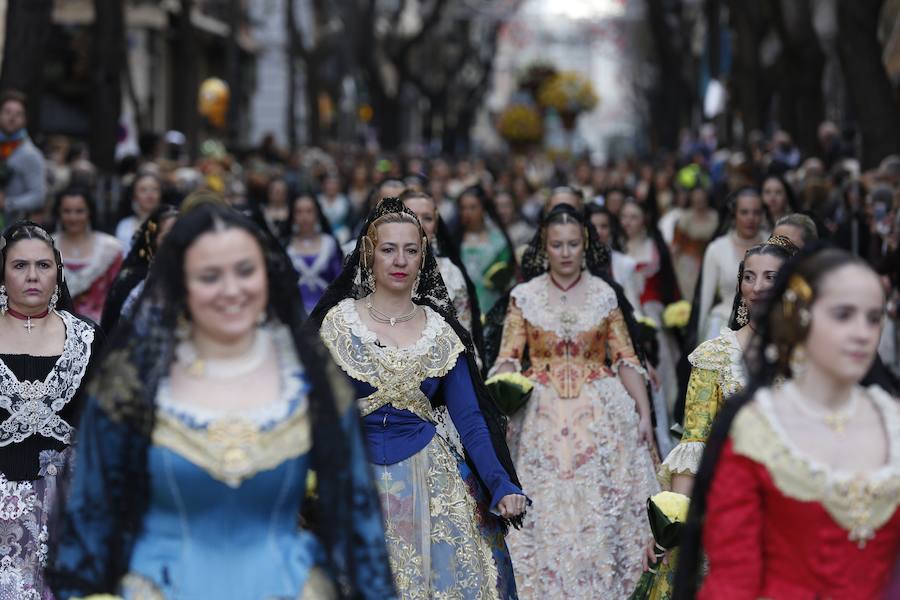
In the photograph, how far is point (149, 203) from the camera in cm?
1280

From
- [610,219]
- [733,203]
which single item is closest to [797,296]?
[733,203]

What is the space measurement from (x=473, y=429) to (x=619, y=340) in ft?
8.50

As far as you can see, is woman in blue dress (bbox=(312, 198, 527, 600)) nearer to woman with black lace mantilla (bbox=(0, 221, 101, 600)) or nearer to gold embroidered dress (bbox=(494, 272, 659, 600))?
woman with black lace mantilla (bbox=(0, 221, 101, 600))

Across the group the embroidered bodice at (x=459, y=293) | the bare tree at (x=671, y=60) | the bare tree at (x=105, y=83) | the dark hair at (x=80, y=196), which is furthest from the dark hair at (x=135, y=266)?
the bare tree at (x=671, y=60)

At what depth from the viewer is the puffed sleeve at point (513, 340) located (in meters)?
9.00

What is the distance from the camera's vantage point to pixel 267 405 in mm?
4559

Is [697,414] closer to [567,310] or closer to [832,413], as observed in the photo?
[832,413]

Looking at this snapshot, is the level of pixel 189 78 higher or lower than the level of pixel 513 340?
higher

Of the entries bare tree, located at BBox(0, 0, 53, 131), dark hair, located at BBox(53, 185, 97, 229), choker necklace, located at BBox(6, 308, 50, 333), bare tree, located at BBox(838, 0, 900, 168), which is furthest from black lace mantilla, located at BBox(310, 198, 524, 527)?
bare tree, located at BBox(838, 0, 900, 168)

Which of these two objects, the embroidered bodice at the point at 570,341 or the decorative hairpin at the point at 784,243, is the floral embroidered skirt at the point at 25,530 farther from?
the decorative hairpin at the point at 784,243

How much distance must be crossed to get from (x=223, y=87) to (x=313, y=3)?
2484 centimetres

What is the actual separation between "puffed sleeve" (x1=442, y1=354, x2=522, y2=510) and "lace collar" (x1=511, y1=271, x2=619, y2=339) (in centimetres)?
235

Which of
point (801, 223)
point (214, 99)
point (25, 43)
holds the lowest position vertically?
point (801, 223)

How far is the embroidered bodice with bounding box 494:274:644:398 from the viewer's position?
8.95 meters
